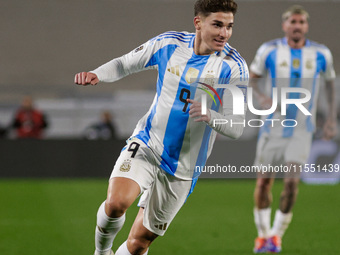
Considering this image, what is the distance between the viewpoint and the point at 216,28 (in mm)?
3729

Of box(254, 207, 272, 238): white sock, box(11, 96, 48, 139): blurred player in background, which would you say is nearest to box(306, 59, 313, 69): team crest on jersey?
box(254, 207, 272, 238): white sock

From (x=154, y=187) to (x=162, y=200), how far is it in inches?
3.8

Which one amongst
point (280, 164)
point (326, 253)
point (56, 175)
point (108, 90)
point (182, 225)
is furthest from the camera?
point (108, 90)

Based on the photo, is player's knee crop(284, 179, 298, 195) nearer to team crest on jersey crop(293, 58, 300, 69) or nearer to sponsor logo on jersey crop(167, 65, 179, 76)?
team crest on jersey crop(293, 58, 300, 69)

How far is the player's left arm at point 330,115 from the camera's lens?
5742 mm

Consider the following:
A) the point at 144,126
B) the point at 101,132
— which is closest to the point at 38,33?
the point at 101,132

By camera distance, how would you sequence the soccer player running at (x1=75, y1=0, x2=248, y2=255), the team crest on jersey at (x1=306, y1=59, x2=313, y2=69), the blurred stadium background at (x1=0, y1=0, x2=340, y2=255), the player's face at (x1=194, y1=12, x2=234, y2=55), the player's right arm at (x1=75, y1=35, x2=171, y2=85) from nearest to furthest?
the player's face at (x1=194, y1=12, x2=234, y2=55) → the soccer player running at (x1=75, y1=0, x2=248, y2=255) → the player's right arm at (x1=75, y1=35, x2=171, y2=85) → the team crest on jersey at (x1=306, y1=59, x2=313, y2=69) → the blurred stadium background at (x1=0, y1=0, x2=340, y2=255)

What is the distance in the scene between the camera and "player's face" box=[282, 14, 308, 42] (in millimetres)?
5672

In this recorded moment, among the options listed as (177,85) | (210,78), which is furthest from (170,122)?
(210,78)

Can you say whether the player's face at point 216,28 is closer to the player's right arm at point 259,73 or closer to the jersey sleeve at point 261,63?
the player's right arm at point 259,73

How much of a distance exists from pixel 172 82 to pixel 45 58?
1477cm

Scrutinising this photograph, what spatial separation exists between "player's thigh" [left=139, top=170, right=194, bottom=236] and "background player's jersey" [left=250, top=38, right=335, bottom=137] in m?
2.03

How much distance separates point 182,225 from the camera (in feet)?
24.3

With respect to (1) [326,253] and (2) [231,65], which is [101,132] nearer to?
(1) [326,253]
